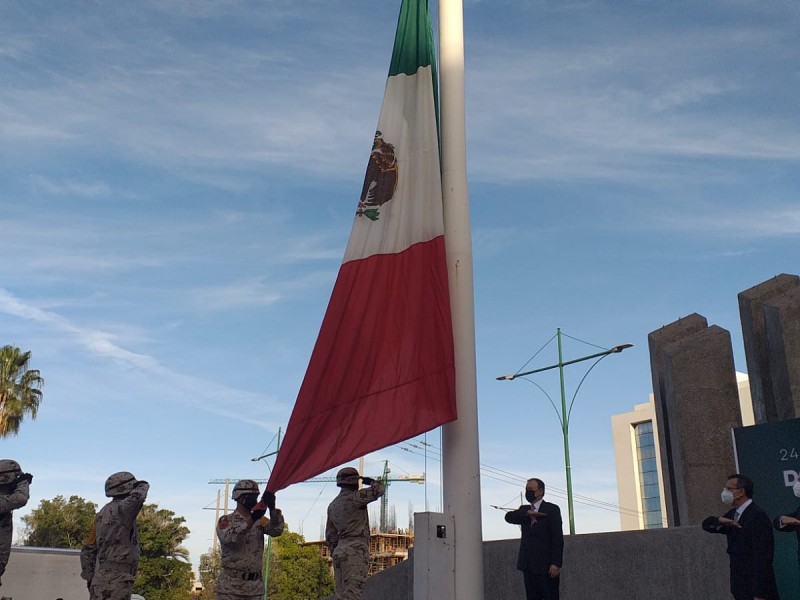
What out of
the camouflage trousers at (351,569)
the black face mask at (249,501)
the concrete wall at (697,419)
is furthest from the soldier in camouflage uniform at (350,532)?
the concrete wall at (697,419)

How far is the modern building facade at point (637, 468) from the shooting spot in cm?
8431

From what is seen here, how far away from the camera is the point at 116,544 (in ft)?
30.4

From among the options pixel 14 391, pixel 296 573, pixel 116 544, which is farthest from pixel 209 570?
pixel 116 544

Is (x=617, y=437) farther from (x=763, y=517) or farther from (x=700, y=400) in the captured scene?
(x=763, y=517)

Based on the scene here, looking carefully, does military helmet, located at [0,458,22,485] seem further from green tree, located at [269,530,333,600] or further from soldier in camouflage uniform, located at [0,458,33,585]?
green tree, located at [269,530,333,600]

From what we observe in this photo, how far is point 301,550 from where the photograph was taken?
2675 inches

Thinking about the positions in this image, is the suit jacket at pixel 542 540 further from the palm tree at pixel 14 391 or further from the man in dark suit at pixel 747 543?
the palm tree at pixel 14 391

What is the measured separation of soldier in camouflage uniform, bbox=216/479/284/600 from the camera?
8.52 m

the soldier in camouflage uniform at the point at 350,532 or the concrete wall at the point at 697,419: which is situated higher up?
the concrete wall at the point at 697,419

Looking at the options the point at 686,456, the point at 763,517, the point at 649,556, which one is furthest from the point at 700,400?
the point at 763,517

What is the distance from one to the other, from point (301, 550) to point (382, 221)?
64080mm

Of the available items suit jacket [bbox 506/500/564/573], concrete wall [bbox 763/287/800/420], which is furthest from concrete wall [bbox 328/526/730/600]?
concrete wall [bbox 763/287/800/420]

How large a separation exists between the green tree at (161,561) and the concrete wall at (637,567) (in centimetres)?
4323

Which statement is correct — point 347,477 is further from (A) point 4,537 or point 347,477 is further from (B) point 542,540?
(A) point 4,537
